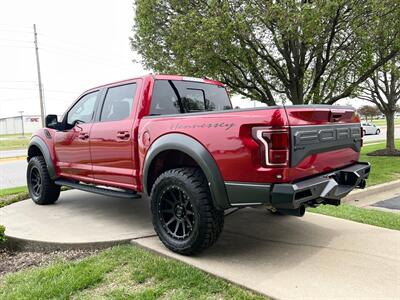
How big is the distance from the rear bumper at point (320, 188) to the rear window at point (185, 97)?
6.49 feet

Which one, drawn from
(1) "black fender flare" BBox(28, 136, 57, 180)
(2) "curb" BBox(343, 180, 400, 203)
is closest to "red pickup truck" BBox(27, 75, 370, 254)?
(1) "black fender flare" BBox(28, 136, 57, 180)

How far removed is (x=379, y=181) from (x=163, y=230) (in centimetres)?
687

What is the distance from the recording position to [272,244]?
14.0 ft

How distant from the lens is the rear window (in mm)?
4777

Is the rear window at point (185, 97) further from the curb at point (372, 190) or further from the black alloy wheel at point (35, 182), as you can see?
the curb at point (372, 190)

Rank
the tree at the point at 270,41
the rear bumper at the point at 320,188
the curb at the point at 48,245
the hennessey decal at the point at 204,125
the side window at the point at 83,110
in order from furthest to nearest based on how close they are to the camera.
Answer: the tree at the point at 270,41 → the side window at the point at 83,110 → the curb at the point at 48,245 → the hennessey decal at the point at 204,125 → the rear bumper at the point at 320,188

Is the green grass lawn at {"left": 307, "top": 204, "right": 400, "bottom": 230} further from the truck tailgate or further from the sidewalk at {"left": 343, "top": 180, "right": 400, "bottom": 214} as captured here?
the truck tailgate

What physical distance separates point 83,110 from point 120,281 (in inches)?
121

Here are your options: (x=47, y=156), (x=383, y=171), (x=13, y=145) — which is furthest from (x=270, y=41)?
(x=13, y=145)

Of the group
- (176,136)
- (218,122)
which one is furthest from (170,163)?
(218,122)

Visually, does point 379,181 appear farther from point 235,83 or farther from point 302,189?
point 302,189

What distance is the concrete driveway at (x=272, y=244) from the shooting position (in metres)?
3.24

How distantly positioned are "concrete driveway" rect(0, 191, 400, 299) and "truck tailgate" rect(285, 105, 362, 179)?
0.85 meters

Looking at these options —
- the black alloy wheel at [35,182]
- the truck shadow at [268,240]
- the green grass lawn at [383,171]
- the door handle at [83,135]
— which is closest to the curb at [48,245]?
the truck shadow at [268,240]
